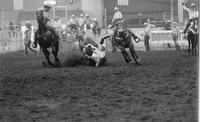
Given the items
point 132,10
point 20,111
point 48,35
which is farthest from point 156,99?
point 132,10

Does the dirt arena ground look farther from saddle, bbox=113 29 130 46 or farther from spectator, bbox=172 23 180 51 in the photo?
spectator, bbox=172 23 180 51

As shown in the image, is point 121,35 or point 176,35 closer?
point 121,35

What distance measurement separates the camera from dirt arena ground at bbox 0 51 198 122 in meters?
6.80

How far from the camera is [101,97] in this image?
870cm

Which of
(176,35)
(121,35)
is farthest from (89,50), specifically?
(176,35)

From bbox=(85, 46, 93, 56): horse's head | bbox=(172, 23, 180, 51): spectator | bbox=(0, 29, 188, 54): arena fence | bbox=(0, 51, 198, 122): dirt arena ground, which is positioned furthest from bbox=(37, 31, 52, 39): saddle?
bbox=(0, 29, 188, 54): arena fence

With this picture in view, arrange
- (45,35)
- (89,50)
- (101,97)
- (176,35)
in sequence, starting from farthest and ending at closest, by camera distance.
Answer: (176,35) → (89,50) → (45,35) → (101,97)

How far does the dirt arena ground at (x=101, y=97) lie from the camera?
680 centimetres

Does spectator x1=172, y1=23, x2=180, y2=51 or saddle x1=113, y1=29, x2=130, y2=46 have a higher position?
saddle x1=113, y1=29, x2=130, y2=46

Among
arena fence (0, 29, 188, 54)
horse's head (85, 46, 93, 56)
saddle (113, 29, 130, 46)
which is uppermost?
saddle (113, 29, 130, 46)

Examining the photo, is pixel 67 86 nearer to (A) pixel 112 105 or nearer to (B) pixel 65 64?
(A) pixel 112 105

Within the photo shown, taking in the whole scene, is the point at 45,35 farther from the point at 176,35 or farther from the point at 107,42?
the point at 107,42

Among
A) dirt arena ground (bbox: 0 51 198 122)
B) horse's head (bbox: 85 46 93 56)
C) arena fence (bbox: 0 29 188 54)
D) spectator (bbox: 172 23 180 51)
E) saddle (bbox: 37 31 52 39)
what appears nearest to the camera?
dirt arena ground (bbox: 0 51 198 122)

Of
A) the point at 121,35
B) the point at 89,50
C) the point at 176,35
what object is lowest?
the point at 176,35
